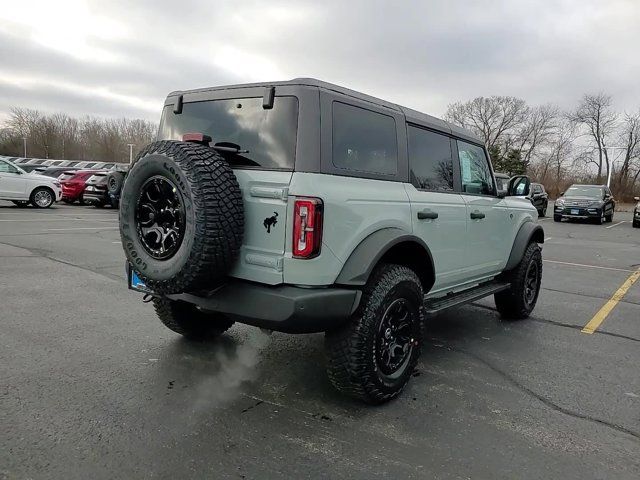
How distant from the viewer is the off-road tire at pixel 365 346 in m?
2.96

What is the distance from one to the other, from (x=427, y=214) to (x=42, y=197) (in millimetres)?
18298

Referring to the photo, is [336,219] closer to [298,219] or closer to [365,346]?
[298,219]

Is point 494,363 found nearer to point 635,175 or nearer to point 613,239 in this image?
point 613,239

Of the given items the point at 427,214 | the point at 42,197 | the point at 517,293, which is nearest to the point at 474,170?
the point at 427,214

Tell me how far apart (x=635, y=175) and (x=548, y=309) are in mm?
59370

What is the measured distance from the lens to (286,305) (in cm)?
269

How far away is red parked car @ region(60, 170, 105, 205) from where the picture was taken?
21.3 metres

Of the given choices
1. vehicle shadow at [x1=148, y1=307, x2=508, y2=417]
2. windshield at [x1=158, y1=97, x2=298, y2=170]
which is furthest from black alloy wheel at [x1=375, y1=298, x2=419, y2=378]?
windshield at [x1=158, y1=97, x2=298, y2=170]

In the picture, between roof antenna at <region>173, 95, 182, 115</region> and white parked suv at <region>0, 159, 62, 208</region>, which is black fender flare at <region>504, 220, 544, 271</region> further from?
white parked suv at <region>0, 159, 62, 208</region>

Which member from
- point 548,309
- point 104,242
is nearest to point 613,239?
point 548,309

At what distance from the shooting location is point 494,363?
13.4ft

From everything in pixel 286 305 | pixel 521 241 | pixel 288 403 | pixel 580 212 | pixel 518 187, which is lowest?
pixel 288 403

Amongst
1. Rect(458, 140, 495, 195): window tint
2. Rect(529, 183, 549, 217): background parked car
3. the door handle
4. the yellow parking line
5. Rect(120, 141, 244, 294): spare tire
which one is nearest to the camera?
Rect(120, 141, 244, 294): spare tire

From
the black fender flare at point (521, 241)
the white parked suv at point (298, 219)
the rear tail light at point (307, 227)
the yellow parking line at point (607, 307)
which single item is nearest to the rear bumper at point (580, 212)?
the yellow parking line at point (607, 307)
